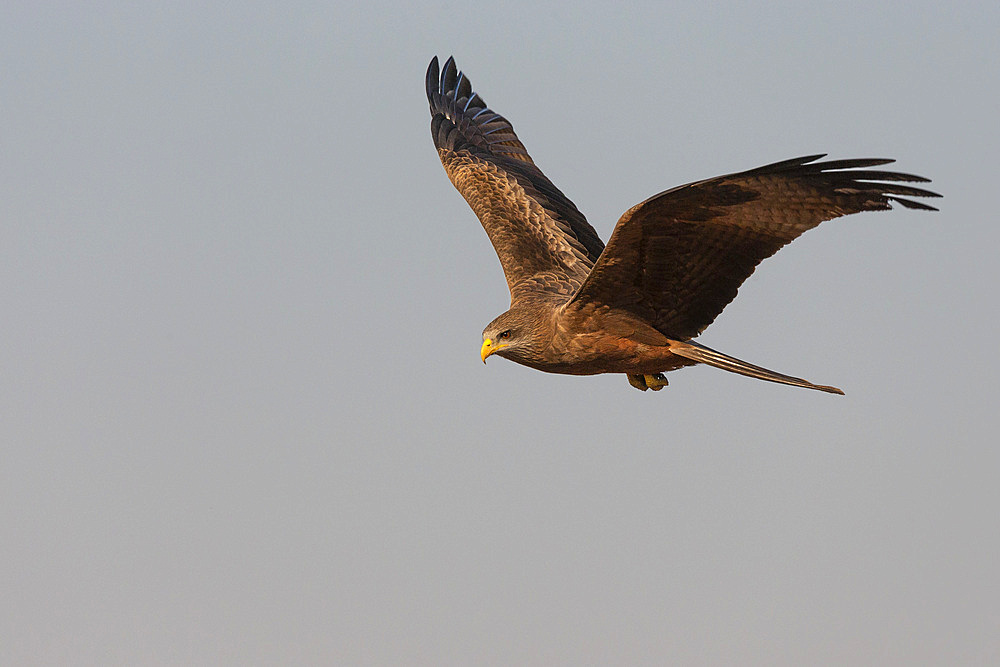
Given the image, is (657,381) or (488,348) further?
(657,381)

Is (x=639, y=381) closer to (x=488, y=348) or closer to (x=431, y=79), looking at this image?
(x=488, y=348)

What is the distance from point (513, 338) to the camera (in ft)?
32.2

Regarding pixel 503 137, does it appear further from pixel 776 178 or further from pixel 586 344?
pixel 776 178

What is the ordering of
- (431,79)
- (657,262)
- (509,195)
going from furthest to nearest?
1. (431,79)
2. (509,195)
3. (657,262)

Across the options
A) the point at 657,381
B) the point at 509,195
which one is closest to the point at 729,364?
the point at 657,381

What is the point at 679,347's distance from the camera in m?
9.62

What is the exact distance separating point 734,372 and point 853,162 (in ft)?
6.44

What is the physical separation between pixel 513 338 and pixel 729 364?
Answer: 1766mm

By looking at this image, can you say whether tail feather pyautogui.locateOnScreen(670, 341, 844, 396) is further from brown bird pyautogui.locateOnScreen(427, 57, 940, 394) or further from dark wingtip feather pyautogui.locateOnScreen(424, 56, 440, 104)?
dark wingtip feather pyautogui.locateOnScreen(424, 56, 440, 104)

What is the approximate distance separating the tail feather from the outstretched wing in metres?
0.20

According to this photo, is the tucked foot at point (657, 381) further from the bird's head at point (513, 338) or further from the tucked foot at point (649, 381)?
the bird's head at point (513, 338)

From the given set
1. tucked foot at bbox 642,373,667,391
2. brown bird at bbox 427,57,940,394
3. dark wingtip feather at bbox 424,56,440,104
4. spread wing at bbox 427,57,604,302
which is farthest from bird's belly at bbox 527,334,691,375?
dark wingtip feather at bbox 424,56,440,104

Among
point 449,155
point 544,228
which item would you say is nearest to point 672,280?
point 544,228

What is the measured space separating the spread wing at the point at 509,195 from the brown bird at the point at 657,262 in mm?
22
